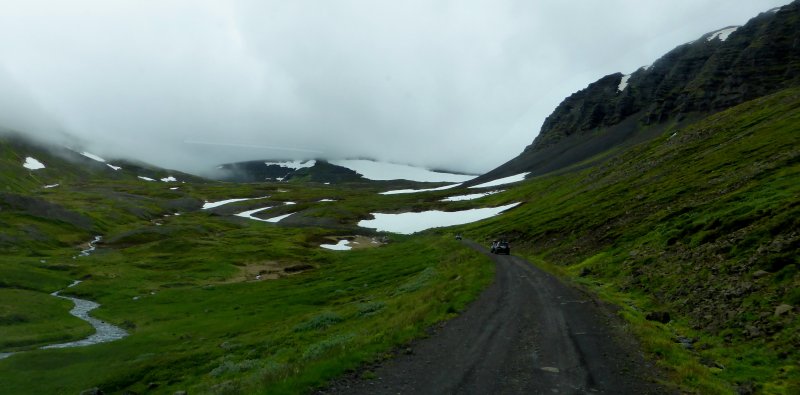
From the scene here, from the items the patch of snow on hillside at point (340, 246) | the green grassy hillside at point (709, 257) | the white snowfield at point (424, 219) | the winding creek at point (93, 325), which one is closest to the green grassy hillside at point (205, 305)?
the winding creek at point (93, 325)

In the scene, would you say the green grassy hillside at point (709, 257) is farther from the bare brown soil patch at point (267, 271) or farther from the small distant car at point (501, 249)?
the bare brown soil patch at point (267, 271)

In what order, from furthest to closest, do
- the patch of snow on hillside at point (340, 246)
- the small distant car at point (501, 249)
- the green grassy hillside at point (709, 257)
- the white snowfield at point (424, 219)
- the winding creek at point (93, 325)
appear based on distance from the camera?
the white snowfield at point (424, 219)
the patch of snow on hillside at point (340, 246)
the small distant car at point (501, 249)
the winding creek at point (93, 325)
the green grassy hillside at point (709, 257)

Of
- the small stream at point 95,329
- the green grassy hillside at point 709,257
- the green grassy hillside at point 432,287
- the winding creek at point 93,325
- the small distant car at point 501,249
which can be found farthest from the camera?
the small distant car at point 501,249

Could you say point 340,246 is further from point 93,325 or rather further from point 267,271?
point 93,325

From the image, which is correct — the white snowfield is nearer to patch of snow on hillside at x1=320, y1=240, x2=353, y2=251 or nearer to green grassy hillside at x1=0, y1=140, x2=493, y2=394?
patch of snow on hillside at x1=320, y1=240, x2=353, y2=251

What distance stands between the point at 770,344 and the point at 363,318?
22793mm

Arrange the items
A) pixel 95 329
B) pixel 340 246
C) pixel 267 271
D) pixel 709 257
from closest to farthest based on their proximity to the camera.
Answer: pixel 709 257 < pixel 95 329 < pixel 267 271 < pixel 340 246

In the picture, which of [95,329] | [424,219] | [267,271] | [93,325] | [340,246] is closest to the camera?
[95,329]

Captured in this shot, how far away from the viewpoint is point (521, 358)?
56.4 ft

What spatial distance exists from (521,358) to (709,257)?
1804 cm

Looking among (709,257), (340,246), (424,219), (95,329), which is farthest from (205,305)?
(424,219)

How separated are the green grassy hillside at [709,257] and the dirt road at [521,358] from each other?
1497 mm

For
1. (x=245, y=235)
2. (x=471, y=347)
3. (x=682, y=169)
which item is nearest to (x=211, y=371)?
(x=471, y=347)

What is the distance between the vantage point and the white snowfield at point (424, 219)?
148875 millimetres
